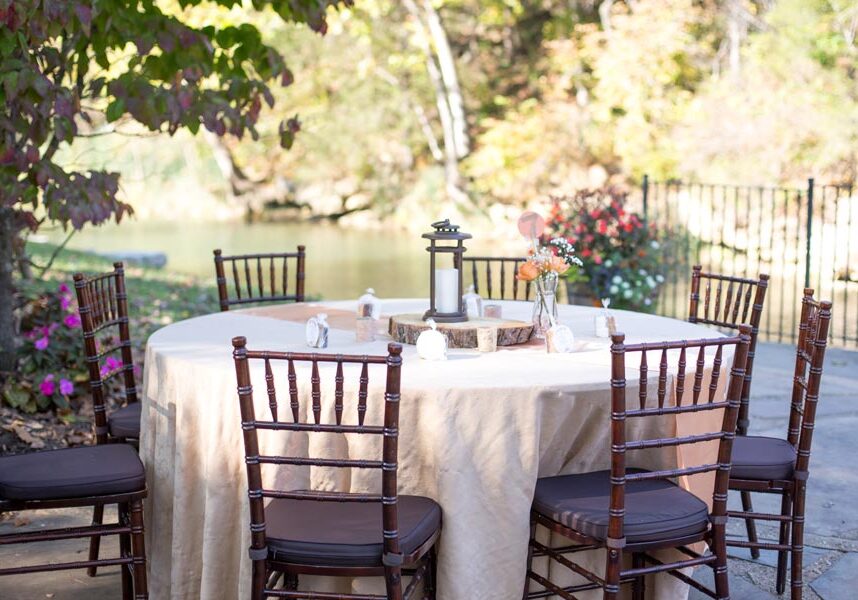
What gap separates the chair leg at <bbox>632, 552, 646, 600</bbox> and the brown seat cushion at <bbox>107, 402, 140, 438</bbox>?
172 cm

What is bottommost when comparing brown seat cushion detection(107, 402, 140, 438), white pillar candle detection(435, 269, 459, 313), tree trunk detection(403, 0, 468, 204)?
brown seat cushion detection(107, 402, 140, 438)

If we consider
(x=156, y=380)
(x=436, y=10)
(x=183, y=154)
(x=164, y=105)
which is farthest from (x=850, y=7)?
(x=183, y=154)

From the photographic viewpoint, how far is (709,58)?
18.0m

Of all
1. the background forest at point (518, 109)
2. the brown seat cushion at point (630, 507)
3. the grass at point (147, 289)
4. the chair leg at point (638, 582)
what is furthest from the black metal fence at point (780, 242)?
the brown seat cushion at point (630, 507)

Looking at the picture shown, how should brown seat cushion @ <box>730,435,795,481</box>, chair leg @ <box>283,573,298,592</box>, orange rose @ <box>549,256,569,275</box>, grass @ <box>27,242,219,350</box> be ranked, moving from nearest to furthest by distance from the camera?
chair leg @ <box>283,573,298,592</box>, brown seat cushion @ <box>730,435,795,481</box>, orange rose @ <box>549,256,569,275</box>, grass @ <box>27,242,219,350</box>

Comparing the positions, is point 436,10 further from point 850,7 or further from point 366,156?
point 850,7

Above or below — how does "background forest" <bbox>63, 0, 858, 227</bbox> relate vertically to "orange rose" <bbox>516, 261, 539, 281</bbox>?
above

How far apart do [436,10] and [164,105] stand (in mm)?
15542

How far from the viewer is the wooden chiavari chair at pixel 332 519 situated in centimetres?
247

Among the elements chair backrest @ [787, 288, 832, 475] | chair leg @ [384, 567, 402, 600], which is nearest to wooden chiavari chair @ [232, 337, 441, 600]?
chair leg @ [384, 567, 402, 600]

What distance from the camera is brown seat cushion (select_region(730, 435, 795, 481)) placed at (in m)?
3.14

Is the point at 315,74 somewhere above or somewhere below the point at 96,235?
above

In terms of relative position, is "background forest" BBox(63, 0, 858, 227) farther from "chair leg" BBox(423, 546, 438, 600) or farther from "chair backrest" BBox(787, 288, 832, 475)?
"chair leg" BBox(423, 546, 438, 600)

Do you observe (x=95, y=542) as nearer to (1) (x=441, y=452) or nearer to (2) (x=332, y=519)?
(2) (x=332, y=519)
